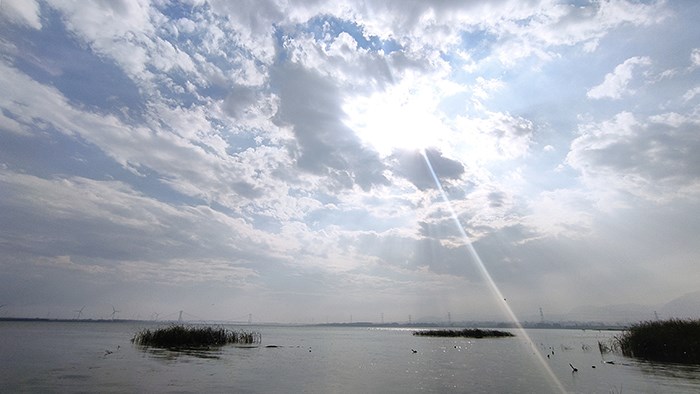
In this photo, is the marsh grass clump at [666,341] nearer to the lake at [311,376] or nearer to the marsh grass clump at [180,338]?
the lake at [311,376]

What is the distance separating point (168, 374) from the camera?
2922 cm

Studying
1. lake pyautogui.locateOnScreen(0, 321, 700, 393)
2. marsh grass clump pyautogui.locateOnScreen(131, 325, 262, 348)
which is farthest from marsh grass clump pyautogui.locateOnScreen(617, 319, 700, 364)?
marsh grass clump pyautogui.locateOnScreen(131, 325, 262, 348)

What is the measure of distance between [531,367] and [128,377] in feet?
122

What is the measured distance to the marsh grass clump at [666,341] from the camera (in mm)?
38781

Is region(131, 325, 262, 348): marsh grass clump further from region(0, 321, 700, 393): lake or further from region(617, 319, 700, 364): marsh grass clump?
region(617, 319, 700, 364): marsh grass clump

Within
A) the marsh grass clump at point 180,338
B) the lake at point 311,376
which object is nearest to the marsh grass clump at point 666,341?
the lake at point 311,376

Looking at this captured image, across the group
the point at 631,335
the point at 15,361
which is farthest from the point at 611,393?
the point at 15,361

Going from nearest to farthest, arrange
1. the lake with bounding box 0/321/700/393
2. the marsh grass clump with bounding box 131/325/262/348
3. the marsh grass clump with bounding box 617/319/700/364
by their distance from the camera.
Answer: the lake with bounding box 0/321/700/393
the marsh grass clump with bounding box 617/319/700/364
the marsh grass clump with bounding box 131/325/262/348

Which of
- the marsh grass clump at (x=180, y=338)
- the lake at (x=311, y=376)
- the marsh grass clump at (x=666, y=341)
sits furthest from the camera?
the marsh grass clump at (x=180, y=338)

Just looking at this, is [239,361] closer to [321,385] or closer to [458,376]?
[321,385]

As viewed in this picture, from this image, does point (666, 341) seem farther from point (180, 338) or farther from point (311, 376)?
point (180, 338)

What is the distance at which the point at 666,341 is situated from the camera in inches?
1624

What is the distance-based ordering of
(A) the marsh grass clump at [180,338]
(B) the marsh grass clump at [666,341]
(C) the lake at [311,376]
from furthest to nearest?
(A) the marsh grass clump at [180,338]
(B) the marsh grass clump at [666,341]
(C) the lake at [311,376]

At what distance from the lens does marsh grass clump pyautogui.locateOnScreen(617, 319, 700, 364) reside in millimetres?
38781
